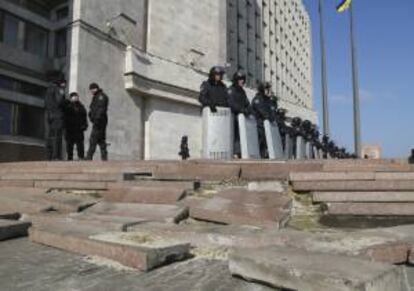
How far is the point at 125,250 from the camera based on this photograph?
287 cm

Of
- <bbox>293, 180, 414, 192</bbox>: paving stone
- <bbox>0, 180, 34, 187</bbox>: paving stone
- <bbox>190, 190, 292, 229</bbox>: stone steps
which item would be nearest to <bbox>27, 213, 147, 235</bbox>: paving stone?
<bbox>190, 190, 292, 229</bbox>: stone steps

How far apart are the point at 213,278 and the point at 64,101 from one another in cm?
838

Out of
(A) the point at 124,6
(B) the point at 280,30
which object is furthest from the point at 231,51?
(B) the point at 280,30

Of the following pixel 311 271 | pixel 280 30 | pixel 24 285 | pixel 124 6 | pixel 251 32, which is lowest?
pixel 24 285

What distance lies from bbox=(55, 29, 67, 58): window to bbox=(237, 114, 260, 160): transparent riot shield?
1274 centimetres

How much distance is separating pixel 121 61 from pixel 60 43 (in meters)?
2.54

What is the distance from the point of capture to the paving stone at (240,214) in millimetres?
3830

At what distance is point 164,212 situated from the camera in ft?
14.0

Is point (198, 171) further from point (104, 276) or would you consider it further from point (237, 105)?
point (104, 276)

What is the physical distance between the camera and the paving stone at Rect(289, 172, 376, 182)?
16.1 ft

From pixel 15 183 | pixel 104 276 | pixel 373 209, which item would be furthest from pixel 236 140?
pixel 104 276

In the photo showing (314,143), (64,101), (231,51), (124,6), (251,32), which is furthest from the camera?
(251,32)

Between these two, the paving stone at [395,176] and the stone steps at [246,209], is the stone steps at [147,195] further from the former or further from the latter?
the paving stone at [395,176]

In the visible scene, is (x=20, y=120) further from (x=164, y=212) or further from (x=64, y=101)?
(x=164, y=212)
